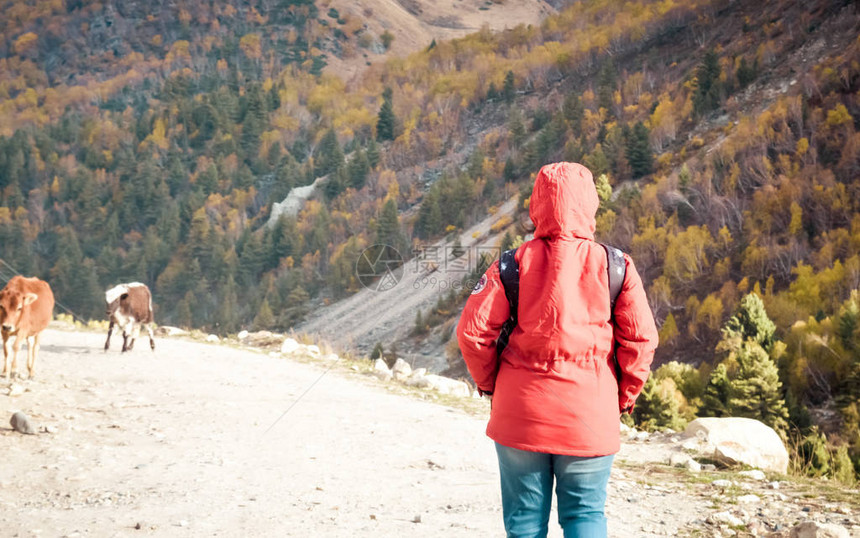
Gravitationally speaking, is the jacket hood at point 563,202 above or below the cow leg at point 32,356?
above

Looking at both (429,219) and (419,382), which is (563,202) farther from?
(429,219)

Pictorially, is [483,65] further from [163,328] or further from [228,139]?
[163,328]

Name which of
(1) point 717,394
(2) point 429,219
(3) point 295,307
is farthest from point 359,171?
(1) point 717,394

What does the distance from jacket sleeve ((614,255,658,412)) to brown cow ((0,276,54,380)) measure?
7721 millimetres

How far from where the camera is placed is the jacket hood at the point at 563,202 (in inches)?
121

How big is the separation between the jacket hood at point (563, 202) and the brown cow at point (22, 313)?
7.54 metres

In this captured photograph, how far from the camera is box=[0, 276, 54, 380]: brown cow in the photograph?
28.1ft

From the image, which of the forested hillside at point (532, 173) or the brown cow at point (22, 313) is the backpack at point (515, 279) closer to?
the forested hillside at point (532, 173)

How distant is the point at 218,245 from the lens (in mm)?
62156

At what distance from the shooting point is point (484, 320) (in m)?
3.07

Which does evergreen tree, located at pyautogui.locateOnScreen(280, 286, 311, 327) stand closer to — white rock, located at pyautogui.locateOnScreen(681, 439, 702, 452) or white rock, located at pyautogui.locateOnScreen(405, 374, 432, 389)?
white rock, located at pyautogui.locateOnScreen(405, 374, 432, 389)

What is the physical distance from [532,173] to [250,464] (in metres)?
44.6

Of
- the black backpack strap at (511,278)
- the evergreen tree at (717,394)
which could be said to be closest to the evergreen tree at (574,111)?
the evergreen tree at (717,394)

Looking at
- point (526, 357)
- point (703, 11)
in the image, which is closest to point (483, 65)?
point (703, 11)
